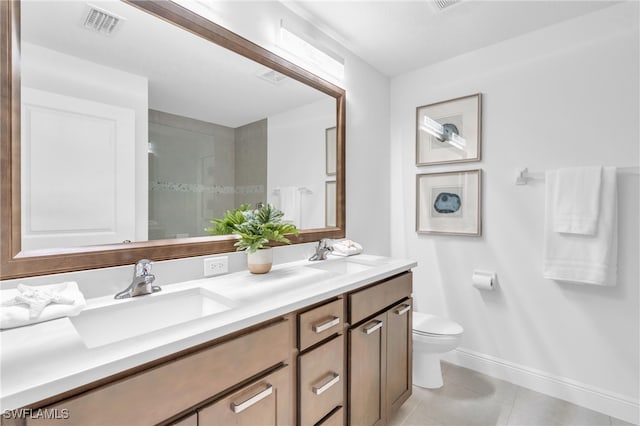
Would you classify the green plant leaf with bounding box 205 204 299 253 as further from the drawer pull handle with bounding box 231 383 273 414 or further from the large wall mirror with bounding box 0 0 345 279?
the drawer pull handle with bounding box 231 383 273 414

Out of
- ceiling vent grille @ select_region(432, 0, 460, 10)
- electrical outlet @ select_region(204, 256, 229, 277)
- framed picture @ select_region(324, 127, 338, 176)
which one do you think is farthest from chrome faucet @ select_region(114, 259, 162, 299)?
ceiling vent grille @ select_region(432, 0, 460, 10)

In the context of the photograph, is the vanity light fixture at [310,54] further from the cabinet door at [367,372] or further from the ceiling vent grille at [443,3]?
the cabinet door at [367,372]

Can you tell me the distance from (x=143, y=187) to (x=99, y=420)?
868mm

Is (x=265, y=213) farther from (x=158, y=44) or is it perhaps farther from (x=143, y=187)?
(x=158, y=44)

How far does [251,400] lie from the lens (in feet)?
3.12

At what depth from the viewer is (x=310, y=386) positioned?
119 cm

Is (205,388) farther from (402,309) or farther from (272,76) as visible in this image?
(272,76)

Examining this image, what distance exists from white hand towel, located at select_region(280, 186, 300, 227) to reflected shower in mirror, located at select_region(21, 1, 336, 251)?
0.06 ft

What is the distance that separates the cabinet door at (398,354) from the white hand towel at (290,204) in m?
0.81

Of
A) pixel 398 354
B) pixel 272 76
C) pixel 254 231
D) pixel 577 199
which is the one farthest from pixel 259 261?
pixel 577 199

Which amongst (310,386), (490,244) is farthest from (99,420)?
Answer: (490,244)

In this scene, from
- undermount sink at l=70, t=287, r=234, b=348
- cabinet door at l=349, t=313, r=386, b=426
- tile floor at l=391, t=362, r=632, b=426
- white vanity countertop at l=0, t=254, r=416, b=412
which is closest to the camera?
white vanity countertop at l=0, t=254, r=416, b=412

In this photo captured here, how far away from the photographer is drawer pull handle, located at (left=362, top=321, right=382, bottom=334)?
4.85ft

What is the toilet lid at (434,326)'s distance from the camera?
2.02 metres
